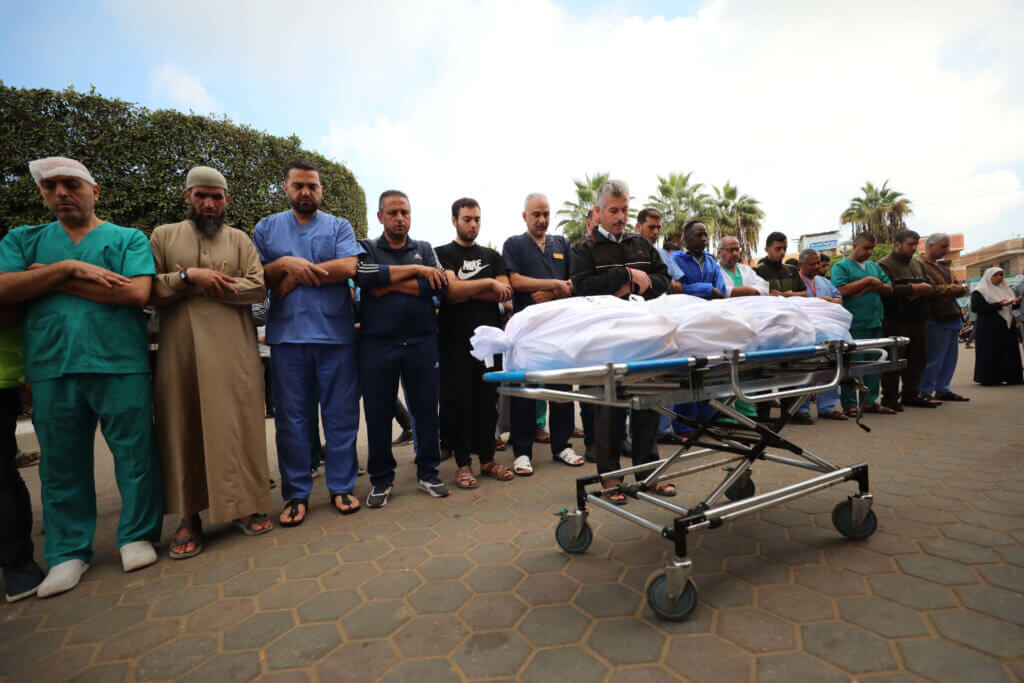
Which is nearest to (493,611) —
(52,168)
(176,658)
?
(176,658)

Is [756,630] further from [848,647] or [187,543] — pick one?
[187,543]

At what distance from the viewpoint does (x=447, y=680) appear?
1608mm

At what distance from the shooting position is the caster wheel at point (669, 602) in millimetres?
1838

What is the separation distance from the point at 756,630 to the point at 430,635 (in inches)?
49.8

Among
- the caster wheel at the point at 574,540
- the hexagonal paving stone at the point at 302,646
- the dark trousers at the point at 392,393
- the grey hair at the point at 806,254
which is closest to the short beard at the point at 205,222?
the dark trousers at the point at 392,393

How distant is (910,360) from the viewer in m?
6.08

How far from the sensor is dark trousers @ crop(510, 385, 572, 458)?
4.09 meters

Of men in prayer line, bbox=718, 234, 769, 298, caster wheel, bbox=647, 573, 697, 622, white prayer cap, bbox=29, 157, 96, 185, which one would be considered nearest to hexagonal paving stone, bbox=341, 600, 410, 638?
caster wheel, bbox=647, 573, 697, 622

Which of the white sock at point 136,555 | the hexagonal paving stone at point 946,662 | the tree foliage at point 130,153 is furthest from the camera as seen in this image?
the tree foliage at point 130,153

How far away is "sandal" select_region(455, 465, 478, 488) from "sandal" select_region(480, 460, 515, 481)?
202 millimetres

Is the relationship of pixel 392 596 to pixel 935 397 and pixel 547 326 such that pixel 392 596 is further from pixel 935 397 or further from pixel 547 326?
pixel 935 397

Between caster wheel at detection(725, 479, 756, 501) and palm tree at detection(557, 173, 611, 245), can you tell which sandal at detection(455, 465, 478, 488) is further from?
palm tree at detection(557, 173, 611, 245)

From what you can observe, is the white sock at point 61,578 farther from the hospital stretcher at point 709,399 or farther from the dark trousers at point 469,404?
the hospital stretcher at point 709,399

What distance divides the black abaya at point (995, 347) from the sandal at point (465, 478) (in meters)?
8.42
